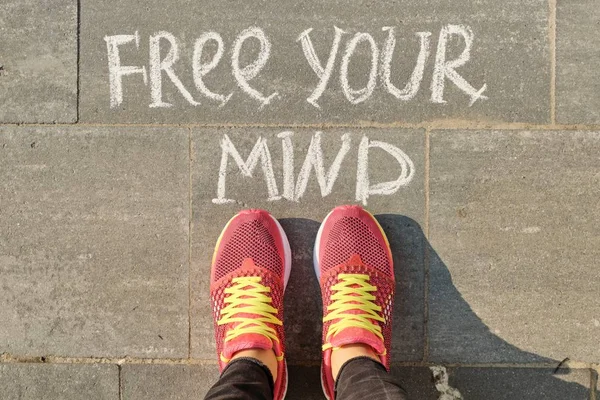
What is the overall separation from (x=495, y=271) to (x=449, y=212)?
1.17ft

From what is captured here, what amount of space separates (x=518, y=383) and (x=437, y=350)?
42 centimetres

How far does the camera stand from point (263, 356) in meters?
2.29

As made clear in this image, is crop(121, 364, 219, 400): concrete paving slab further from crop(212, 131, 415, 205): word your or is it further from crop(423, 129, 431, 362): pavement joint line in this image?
crop(423, 129, 431, 362): pavement joint line

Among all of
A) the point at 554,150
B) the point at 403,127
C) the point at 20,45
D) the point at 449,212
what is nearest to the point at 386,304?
the point at 449,212

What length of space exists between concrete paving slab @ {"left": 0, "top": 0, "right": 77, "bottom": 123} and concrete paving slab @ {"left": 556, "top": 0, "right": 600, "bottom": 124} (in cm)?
233

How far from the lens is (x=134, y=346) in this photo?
8.23 feet

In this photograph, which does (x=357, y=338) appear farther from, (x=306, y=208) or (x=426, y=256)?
(x=306, y=208)

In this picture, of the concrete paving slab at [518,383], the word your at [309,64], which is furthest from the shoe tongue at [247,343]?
the word your at [309,64]

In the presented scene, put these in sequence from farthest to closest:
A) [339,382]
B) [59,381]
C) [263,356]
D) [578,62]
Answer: [59,381] → [578,62] → [263,356] → [339,382]

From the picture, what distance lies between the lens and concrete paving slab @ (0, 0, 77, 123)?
2490 mm

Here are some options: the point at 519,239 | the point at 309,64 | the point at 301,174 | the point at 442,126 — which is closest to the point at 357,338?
the point at 301,174

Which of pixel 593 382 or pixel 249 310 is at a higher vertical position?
pixel 249 310

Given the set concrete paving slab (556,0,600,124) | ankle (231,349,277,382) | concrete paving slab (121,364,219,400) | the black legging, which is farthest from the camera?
concrete paving slab (121,364,219,400)

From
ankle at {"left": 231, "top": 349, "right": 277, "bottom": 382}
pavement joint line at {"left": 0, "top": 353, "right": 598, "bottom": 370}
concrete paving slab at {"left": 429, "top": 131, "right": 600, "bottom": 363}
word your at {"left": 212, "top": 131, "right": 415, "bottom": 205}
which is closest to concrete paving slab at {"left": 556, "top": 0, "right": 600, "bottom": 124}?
concrete paving slab at {"left": 429, "top": 131, "right": 600, "bottom": 363}
